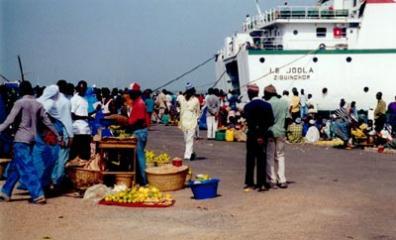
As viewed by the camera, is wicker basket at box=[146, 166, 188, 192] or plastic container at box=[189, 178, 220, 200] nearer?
plastic container at box=[189, 178, 220, 200]

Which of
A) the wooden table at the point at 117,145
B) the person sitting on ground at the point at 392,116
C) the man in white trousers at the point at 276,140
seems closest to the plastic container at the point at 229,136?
the person sitting on ground at the point at 392,116

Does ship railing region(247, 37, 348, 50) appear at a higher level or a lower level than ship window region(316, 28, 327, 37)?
lower

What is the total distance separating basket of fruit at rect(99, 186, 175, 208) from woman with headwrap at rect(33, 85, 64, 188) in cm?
107

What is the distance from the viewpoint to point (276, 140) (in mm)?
10539

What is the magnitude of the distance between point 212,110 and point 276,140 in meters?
9.44

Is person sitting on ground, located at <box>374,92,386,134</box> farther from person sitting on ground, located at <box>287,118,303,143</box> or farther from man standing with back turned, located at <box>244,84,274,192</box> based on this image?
man standing with back turned, located at <box>244,84,274,192</box>

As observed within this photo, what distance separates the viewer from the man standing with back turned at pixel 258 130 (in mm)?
10125

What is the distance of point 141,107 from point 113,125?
5.00 ft

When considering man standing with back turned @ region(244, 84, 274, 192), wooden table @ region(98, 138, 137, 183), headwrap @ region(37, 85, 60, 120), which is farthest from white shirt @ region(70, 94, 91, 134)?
man standing with back turned @ region(244, 84, 274, 192)

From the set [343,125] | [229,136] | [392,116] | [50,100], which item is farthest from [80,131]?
[392,116]

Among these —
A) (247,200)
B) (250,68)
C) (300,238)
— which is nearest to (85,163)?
(247,200)

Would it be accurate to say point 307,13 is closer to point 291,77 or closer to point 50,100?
point 291,77

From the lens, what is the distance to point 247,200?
9578mm

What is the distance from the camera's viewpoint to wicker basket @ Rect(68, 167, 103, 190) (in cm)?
991
